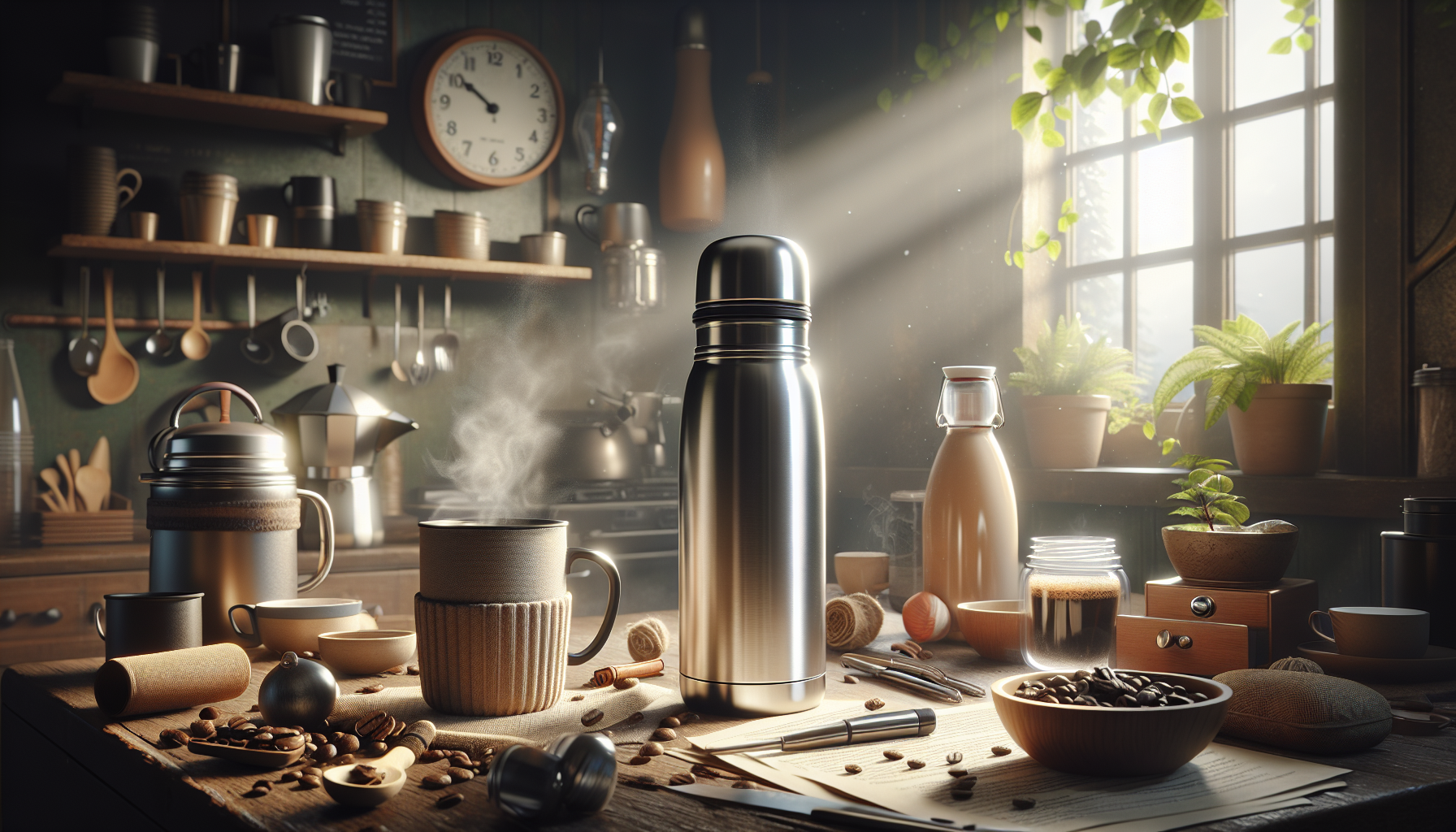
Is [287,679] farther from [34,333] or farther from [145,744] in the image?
[34,333]

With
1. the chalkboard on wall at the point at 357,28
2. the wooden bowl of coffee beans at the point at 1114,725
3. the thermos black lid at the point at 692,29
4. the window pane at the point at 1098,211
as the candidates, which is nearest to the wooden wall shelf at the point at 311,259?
the chalkboard on wall at the point at 357,28

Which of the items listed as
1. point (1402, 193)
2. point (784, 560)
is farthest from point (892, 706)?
point (1402, 193)

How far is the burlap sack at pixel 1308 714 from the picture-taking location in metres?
0.71

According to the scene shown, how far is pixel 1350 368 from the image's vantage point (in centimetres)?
191

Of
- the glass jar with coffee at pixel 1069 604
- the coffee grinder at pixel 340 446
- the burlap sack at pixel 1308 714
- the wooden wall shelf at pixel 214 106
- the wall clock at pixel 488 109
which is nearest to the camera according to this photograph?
the burlap sack at pixel 1308 714

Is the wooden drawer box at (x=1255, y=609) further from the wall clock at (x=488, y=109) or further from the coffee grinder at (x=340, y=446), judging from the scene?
the wall clock at (x=488, y=109)

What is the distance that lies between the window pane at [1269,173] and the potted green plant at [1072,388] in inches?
15.8

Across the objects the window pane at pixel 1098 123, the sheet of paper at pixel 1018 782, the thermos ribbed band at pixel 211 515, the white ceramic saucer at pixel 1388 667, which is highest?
the window pane at pixel 1098 123

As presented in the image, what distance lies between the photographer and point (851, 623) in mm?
1142

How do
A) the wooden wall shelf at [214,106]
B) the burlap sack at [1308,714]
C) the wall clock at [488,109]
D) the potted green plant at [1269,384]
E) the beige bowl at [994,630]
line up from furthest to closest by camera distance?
the wall clock at [488,109], the wooden wall shelf at [214,106], the potted green plant at [1269,384], the beige bowl at [994,630], the burlap sack at [1308,714]

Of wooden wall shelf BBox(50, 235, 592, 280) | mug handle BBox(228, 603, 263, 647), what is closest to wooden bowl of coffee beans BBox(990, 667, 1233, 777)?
mug handle BBox(228, 603, 263, 647)

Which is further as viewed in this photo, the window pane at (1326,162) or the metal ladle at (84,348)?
the metal ladle at (84,348)

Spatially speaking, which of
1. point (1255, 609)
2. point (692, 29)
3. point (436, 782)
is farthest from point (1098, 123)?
point (436, 782)

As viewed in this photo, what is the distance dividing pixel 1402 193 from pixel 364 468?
7.67ft
